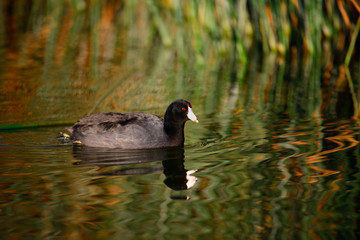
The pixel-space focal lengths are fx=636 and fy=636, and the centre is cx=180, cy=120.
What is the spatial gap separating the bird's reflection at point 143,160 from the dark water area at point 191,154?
2 cm

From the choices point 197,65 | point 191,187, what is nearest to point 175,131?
point 191,187

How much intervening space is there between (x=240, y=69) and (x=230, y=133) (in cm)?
503

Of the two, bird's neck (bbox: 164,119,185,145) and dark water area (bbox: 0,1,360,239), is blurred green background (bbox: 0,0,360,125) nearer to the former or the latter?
dark water area (bbox: 0,1,360,239)

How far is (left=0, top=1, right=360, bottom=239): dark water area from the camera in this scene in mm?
3748

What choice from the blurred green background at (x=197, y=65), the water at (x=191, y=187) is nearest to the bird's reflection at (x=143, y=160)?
the water at (x=191, y=187)

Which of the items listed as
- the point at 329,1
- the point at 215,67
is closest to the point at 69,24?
the point at 215,67

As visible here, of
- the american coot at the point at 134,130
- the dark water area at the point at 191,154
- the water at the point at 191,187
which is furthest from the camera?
the american coot at the point at 134,130

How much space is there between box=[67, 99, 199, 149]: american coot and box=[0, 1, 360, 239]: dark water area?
0.12 meters

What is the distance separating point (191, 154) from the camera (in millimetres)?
5660

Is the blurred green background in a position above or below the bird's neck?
above

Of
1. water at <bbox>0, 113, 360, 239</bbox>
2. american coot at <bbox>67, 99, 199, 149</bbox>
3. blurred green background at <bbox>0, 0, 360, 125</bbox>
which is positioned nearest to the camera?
water at <bbox>0, 113, 360, 239</bbox>

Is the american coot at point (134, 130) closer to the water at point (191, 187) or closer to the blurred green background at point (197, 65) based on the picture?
the water at point (191, 187)

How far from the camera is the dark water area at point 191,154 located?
3748 mm

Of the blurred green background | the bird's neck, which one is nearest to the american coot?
the bird's neck
